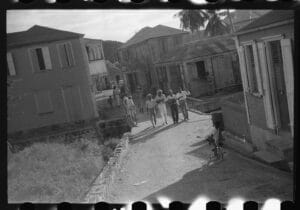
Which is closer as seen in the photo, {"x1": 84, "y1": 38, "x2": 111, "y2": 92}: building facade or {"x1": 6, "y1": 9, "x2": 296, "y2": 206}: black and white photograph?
{"x1": 6, "y1": 9, "x2": 296, "y2": 206}: black and white photograph

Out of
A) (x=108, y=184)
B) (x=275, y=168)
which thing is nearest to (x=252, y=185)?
(x=275, y=168)

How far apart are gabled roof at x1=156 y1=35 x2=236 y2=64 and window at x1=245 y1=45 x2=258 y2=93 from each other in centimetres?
129

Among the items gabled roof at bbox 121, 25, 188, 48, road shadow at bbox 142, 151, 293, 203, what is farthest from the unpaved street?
gabled roof at bbox 121, 25, 188, 48

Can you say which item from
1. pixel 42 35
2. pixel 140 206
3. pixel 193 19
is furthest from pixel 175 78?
pixel 140 206

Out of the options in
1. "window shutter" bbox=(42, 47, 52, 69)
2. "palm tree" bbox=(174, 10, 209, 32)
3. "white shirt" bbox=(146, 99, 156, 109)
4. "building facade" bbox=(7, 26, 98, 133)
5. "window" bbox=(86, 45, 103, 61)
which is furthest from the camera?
"window" bbox=(86, 45, 103, 61)

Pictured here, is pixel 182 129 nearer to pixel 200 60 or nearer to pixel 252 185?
pixel 200 60

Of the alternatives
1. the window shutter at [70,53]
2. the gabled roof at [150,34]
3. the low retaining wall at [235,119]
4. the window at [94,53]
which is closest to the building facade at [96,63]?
the window at [94,53]

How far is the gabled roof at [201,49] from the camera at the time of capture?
1113cm

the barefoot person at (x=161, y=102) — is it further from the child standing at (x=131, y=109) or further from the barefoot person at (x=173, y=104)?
the child standing at (x=131, y=109)

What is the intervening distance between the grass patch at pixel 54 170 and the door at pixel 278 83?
5077 mm

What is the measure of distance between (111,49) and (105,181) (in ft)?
29.7

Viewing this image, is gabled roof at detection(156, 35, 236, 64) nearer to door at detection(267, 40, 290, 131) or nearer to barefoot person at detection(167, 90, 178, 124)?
barefoot person at detection(167, 90, 178, 124)

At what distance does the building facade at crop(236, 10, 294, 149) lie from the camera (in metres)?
6.15
